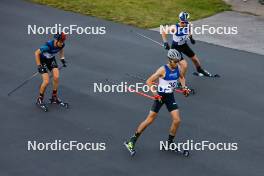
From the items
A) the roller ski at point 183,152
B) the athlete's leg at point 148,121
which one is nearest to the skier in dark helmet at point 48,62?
the athlete's leg at point 148,121

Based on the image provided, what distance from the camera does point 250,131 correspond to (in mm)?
13297

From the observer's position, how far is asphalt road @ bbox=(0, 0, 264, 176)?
11.8 meters

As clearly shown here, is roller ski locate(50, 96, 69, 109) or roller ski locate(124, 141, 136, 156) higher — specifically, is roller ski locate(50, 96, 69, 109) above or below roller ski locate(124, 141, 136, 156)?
above

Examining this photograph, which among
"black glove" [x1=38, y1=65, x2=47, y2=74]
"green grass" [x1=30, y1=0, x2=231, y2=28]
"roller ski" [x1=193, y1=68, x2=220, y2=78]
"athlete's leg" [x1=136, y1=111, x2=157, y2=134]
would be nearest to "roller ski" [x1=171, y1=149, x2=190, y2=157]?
"athlete's leg" [x1=136, y1=111, x2=157, y2=134]

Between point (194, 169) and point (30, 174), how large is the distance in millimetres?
3587

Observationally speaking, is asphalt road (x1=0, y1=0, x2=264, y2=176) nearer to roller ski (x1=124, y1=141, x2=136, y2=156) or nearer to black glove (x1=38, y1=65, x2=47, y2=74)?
roller ski (x1=124, y1=141, x2=136, y2=156)

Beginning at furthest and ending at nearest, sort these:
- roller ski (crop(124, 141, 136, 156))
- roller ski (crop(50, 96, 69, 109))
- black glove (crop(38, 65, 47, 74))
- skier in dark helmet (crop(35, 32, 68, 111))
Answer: roller ski (crop(50, 96, 69, 109)) → black glove (crop(38, 65, 47, 74)) → skier in dark helmet (crop(35, 32, 68, 111)) → roller ski (crop(124, 141, 136, 156))

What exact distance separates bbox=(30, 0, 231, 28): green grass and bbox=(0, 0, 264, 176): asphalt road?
1.36m

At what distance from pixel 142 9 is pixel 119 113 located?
32.3 feet

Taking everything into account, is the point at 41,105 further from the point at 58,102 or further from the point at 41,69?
the point at 41,69

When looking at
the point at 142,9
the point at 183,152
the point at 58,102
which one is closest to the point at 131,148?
the point at 183,152

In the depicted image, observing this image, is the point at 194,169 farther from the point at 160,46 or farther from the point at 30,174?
the point at 160,46

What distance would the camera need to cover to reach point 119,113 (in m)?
14.2

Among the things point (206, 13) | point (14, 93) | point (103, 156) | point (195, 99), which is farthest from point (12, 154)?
point (206, 13)
